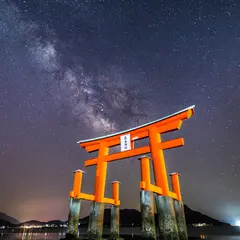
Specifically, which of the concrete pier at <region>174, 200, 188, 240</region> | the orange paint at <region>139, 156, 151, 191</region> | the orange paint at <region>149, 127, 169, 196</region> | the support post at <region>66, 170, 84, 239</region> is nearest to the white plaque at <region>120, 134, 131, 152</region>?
the orange paint at <region>149, 127, 169, 196</region>

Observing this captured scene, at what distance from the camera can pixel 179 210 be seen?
9070 mm

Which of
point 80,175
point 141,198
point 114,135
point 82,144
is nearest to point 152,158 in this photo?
point 141,198

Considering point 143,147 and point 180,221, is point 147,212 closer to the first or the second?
point 180,221

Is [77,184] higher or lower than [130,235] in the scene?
higher

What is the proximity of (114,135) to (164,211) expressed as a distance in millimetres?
5188

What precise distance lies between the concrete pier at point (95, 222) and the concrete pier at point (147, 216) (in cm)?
302

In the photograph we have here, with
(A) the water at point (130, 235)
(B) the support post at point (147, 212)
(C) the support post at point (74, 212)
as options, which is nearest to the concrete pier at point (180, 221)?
(B) the support post at point (147, 212)

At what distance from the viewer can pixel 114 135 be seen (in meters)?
11.3

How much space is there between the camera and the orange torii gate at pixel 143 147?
828 centimetres

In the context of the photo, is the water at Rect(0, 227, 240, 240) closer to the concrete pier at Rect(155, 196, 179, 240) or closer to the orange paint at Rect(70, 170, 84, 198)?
the orange paint at Rect(70, 170, 84, 198)

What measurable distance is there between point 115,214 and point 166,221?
519 centimetres

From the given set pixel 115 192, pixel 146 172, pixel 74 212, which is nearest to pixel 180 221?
pixel 146 172

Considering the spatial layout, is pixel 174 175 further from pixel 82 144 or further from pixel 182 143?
pixel 82 144

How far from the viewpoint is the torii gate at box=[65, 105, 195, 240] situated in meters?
7.28
